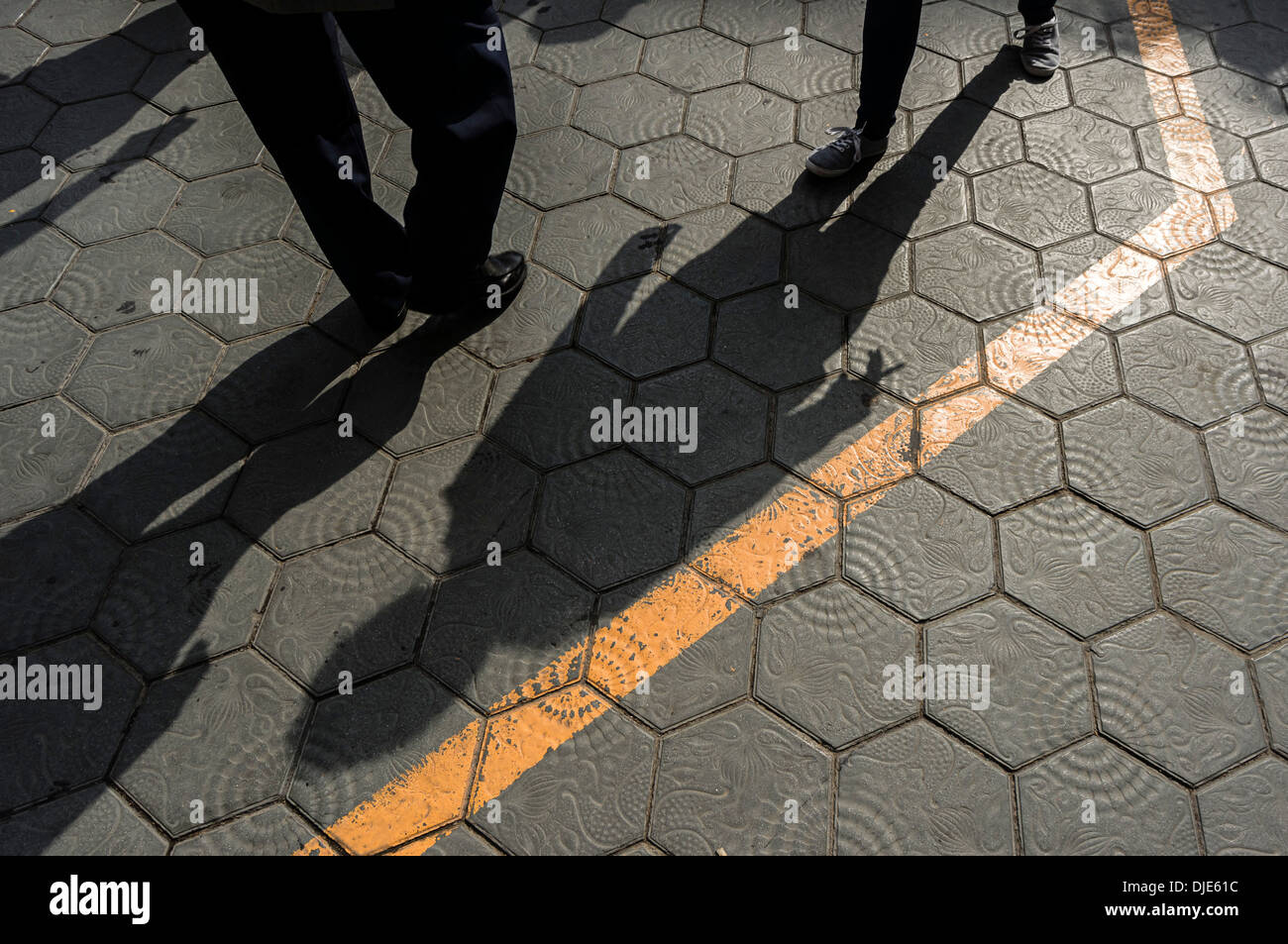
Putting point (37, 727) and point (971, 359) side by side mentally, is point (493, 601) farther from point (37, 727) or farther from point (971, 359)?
point (971, 359)

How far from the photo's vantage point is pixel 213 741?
2.37 m

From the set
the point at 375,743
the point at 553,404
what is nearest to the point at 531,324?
the point at 553,404

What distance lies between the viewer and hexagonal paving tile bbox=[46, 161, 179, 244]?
11.7ft

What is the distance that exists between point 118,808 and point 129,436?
1238 millimetres

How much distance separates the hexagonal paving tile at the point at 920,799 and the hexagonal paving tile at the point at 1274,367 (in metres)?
1.68

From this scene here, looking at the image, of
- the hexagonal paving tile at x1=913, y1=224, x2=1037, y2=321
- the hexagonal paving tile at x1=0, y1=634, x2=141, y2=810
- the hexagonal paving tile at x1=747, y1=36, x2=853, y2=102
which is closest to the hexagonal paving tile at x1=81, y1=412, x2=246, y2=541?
the hexagonal paving tile at x1=0, y1=634, x2=141, y2=810

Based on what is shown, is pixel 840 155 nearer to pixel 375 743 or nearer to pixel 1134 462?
pixel 1134 462

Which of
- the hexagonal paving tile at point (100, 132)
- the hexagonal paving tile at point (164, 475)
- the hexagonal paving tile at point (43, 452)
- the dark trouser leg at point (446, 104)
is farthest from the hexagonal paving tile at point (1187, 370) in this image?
the hexagonal paving tile at point (100, 132)

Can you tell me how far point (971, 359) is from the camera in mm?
3049

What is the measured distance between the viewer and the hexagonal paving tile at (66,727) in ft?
7.64

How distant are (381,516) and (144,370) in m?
1.11

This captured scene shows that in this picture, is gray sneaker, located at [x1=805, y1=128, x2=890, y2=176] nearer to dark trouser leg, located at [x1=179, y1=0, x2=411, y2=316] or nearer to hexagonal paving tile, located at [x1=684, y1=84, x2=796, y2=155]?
hexagonal paving tile, located at [x1=684, y1=84, x2=796, y2=155]

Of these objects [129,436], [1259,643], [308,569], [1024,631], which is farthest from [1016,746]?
[129,436]
